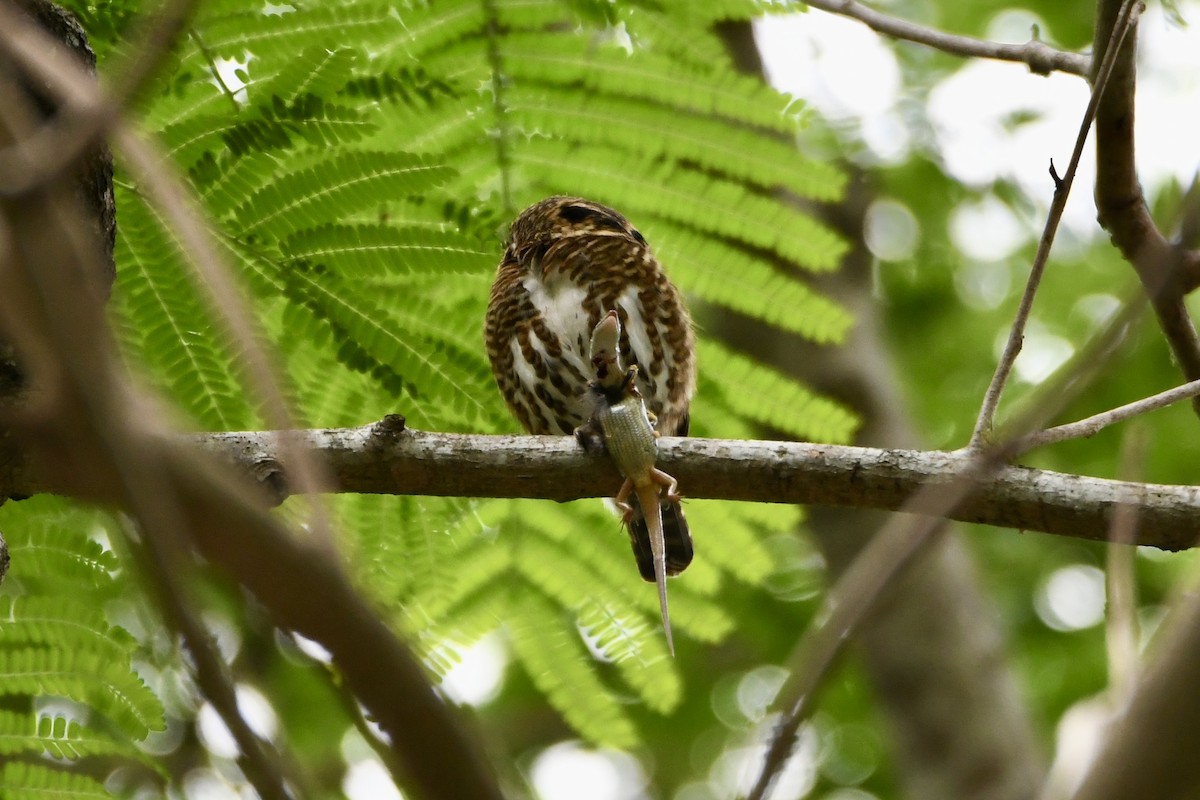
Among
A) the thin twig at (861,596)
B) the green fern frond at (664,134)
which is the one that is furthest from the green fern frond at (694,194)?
the thin twig at (861,596)

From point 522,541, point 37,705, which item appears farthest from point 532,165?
point 37,705

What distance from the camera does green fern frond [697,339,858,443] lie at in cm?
401

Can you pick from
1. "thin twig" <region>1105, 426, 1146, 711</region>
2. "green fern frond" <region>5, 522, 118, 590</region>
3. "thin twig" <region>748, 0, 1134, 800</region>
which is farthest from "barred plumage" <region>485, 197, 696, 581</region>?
"thin twig" <region>748, 0, 1134, 800</region>

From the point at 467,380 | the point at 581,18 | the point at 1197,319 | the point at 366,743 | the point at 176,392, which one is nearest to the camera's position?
the point at 366,743

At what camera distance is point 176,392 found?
10.8 ft

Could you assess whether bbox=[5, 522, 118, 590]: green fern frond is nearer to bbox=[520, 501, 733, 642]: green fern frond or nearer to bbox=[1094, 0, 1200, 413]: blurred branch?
bbox=[520, 501, 733, 642]: green fern frond

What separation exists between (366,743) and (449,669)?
10.5 feet

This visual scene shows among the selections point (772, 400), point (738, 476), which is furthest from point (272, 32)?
point (772, 400)

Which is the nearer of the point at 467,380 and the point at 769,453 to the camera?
the point at 769,453

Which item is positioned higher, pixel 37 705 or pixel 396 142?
pixel 396 142

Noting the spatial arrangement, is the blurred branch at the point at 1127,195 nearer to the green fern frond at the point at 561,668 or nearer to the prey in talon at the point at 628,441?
the prey in talon at the point at 628,441

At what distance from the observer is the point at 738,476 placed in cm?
302

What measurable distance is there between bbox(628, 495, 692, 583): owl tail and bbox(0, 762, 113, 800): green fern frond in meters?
1.74

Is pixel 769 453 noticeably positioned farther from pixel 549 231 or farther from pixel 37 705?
pixel 37 705
